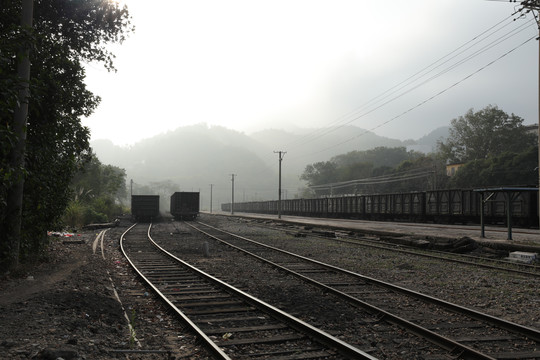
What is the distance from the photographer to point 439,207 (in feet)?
103

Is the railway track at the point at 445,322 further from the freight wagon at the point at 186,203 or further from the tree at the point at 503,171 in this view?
the tree at the point at 503,171

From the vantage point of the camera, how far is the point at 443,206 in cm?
3105

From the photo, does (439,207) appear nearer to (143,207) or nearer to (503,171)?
(143,207)

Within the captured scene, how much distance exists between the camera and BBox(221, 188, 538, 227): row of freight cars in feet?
82.4

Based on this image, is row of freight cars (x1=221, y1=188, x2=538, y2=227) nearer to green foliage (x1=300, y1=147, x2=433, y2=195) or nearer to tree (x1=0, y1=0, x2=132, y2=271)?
tree (x1=0, y1=0, x2=132, y2=271)

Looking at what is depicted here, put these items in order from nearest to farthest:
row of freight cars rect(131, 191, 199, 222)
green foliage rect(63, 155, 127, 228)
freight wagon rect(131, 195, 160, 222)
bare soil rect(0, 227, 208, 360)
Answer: bare soil rect(0, 227, 208, 360), green foliage rect(63, 155, 127, 228), freight wagon rect(131, 195, 160, 222), row of freight cars rect(131, 191, 199, 222)

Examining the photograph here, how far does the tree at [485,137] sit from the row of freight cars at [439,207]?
1876 inches

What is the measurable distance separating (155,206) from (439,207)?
82.5 feet

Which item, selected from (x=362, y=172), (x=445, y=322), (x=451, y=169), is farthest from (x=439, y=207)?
(x=362, y=172)

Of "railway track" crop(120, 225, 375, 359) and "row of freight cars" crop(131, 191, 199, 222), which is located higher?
"row of freight cars" crop(131, 191, 199, 222)

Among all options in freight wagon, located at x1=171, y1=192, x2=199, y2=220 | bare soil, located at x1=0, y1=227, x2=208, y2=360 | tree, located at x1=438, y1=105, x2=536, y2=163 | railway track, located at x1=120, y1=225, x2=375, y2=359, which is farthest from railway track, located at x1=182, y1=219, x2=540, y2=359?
tree, located at x1=438, y1=105, x2=536, y2=163

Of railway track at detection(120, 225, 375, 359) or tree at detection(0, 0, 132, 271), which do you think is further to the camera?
tree at detection(0, 0, 132, 271)

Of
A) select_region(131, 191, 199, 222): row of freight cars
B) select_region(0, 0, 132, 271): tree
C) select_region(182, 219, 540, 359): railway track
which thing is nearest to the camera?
select_region(182, 219, 540, 359): railway track

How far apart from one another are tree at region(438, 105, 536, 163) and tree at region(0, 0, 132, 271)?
263 ft
